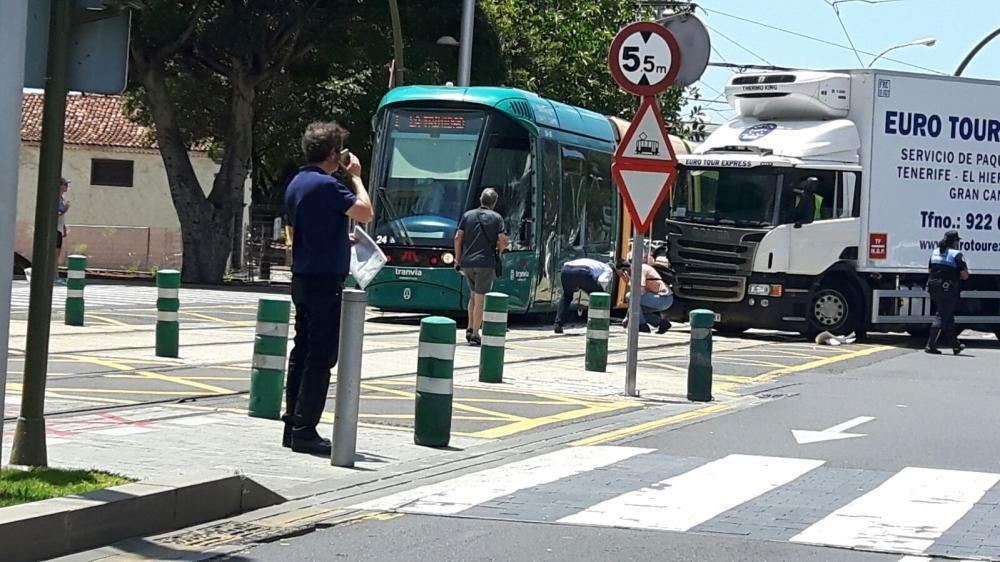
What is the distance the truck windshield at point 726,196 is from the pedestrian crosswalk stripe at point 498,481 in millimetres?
13517

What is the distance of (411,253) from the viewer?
22.6 meters

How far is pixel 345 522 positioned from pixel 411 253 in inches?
583

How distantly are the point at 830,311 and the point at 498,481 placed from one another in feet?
52.5

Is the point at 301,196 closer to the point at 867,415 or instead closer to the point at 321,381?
the point at 321,381

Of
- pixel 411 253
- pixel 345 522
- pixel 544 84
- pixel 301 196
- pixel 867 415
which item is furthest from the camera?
pixel 544 84

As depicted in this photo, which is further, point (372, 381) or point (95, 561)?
point (372, 381)

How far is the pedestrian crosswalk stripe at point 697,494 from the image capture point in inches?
320

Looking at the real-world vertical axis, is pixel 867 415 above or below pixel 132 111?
below

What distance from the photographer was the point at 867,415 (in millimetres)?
13734

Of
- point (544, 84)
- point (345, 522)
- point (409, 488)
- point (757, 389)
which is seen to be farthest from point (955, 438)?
point (544, 84)

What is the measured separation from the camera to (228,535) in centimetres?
748

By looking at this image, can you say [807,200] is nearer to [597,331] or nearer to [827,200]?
[827,200]

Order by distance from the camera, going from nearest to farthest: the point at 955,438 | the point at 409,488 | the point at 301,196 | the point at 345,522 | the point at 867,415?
1. the point at 345,522
2. the point at 409,488
3. the point at 301,196
4. the point at 955,438
5. the point at 867,415

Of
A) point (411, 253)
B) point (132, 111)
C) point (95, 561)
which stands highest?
point (132, 111)
